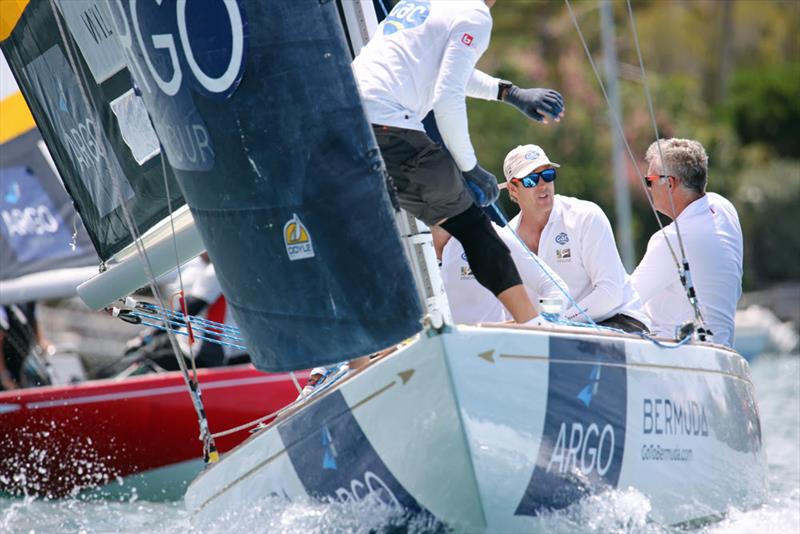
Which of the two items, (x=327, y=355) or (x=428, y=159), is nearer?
(x=327, y=355)

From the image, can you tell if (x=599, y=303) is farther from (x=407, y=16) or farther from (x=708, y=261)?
(x=407, y=16)

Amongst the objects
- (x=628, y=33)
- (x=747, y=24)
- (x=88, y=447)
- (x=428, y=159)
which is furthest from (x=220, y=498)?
(x=747, y=24)

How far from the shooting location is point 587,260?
206 inches

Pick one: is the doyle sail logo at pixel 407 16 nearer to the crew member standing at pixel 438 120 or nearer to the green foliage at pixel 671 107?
the crew member standing at pixel 438 120

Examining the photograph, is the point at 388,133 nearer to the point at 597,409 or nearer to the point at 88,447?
the point at 597,409

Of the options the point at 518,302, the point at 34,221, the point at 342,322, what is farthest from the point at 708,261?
the point at 34,221

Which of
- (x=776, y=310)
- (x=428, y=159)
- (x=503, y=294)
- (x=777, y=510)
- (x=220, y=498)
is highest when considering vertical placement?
(x=428, y=159)

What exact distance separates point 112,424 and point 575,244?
11.7ft

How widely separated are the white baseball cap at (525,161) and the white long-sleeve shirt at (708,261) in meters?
0.56

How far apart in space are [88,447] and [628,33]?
62.7ft

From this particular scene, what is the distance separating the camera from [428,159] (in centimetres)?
407

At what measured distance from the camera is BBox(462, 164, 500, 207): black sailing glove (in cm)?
416

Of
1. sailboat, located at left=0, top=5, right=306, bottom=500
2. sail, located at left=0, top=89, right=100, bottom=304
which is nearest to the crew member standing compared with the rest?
sailboat, located at left=0, top=5, right=306, bottom=500

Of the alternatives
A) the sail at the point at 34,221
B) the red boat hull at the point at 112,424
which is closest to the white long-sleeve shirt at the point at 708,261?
the red boat hull at the point at 112,424
